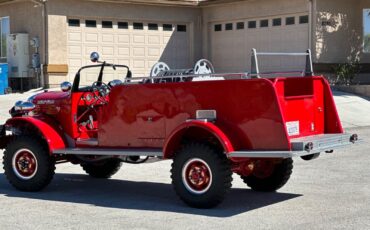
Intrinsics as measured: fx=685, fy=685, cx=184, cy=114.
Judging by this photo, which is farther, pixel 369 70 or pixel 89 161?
pixel 369 70

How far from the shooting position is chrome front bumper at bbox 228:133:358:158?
24.7ft

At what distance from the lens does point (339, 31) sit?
2602 cm

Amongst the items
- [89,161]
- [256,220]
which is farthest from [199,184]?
[89,161]

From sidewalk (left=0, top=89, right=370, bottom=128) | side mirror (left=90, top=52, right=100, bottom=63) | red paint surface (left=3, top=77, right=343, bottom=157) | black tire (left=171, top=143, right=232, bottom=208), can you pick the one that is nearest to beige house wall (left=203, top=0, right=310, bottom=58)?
sidewalk (left=0, top=89, right=370, bottom=128)

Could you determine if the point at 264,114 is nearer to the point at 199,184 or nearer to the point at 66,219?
the point at 199,184

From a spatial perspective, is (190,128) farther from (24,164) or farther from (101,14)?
(101,14)

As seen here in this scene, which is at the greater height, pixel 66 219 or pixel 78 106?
pixel 78 106

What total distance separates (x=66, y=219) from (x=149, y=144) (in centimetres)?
155

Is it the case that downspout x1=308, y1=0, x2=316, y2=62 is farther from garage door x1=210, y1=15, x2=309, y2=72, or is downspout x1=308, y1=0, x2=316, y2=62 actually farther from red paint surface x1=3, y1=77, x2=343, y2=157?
red paint surface x1=3, y1=77, x2=343, y2=157

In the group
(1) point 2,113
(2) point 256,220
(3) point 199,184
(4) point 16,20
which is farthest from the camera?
(4) point 16,20

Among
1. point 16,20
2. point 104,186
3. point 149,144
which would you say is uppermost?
point 16,20

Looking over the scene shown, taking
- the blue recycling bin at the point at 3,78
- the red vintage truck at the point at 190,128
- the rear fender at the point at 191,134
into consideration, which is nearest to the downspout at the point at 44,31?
the blue recycling bin at the point at 3,78

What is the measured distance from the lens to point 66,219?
7.71 metres

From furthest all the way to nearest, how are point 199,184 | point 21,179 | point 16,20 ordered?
1. point 16,20
2. point 21,179
3. point 199,184
